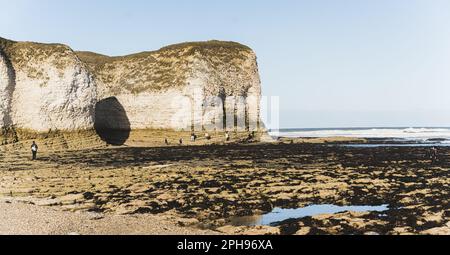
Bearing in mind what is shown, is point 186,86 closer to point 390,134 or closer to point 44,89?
point 44,89

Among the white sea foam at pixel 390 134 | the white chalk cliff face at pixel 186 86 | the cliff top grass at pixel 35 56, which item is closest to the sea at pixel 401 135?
the white sea foam at pixel 390 134

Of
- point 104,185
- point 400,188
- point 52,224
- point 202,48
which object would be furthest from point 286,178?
point 202,48

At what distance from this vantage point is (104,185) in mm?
17484

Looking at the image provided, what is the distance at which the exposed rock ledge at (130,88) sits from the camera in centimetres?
4166

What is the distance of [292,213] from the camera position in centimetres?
1212

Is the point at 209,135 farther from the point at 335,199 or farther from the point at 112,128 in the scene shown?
the point at 335,199

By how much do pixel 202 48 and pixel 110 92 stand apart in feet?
43.1

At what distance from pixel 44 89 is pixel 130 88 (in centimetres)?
1411

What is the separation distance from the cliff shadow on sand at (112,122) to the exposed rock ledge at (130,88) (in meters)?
0.12

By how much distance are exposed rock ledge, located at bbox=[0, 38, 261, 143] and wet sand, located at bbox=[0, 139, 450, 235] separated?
65.0 feet

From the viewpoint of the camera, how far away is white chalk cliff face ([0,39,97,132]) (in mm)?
40719

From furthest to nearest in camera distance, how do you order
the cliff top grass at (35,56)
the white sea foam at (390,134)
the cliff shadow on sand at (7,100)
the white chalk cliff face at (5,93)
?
the white sea foam at (390,134) → the cliff top grass at (35,56) → the white chalk cliff face at (5,93) → the cliff shadow on sand at (7,100)

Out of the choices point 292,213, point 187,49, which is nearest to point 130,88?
point 187,49

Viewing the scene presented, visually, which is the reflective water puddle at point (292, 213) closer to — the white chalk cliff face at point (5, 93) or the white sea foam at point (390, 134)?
the white chalk cliff face at point (5, 93)
